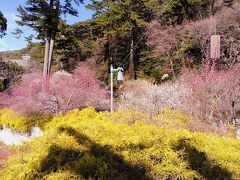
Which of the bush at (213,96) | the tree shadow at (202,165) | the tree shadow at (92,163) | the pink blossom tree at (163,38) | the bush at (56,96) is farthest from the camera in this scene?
the pink blossom tree at (163,38)

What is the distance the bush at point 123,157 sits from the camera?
3.93 meters

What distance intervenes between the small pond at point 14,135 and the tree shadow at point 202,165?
8707mm

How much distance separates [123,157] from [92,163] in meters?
0.51

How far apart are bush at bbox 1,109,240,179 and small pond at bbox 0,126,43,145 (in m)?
8.07

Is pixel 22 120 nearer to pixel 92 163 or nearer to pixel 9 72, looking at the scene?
pixel 92 163

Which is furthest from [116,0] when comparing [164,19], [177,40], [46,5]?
[46,5]

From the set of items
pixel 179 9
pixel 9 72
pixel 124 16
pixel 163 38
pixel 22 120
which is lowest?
pixel 22 120

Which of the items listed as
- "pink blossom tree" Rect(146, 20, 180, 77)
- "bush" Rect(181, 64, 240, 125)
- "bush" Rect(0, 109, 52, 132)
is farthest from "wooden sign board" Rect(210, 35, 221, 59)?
"pink blossom tree" Rect(146, 20, 180, 77)

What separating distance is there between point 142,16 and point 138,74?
4654 millimetres

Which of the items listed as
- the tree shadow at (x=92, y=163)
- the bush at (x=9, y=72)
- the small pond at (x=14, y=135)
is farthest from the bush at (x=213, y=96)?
the bush at (x=9, y=72)

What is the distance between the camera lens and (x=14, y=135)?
46.1 feet

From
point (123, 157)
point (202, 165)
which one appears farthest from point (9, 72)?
point (202, 165)

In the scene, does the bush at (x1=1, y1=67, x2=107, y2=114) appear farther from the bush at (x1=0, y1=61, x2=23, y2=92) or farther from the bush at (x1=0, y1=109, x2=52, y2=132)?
the bush at (x1=0, y1=61, x2=23, y2=92)

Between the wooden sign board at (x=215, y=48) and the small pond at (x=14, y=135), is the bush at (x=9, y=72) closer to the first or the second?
the small pond at (x=14, y=135)
